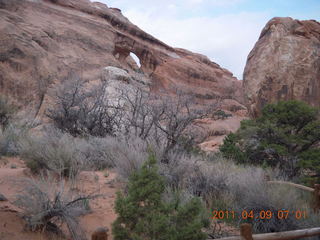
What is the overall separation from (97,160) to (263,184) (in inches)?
158

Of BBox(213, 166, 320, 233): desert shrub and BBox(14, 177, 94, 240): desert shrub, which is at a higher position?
BBox(213, 166, 320, 233): desert shrub

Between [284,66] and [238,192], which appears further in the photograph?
[284,66]

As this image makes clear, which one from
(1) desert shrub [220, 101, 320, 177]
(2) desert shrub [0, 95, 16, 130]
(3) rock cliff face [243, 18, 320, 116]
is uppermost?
(3) rock cliff face [243, 18, 320, 116]

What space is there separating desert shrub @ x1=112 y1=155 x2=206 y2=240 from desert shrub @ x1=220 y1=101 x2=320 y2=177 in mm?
7422

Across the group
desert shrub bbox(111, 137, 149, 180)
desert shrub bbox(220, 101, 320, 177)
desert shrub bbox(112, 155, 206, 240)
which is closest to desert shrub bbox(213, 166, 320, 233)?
desert shrub bbox(111, 137, 149, 180)

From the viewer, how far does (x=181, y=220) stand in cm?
318

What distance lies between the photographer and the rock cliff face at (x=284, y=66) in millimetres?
16609

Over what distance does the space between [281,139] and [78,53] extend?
1997 centimetres

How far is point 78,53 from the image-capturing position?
25234mm

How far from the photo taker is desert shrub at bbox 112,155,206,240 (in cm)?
303

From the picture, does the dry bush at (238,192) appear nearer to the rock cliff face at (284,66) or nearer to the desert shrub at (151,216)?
the desert shrub at (151,216)

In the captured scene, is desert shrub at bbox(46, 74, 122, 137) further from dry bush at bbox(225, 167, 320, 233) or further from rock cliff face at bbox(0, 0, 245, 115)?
dry bush at bbox(225, 167, 320, 233)

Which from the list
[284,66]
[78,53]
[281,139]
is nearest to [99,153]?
[281,139]
